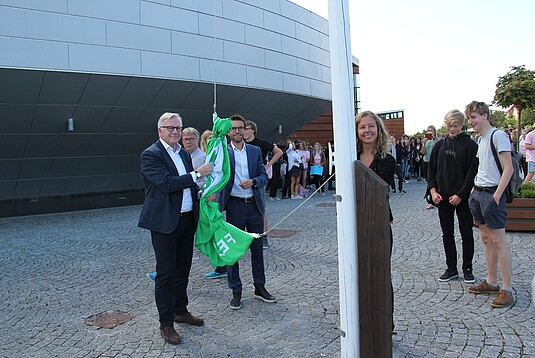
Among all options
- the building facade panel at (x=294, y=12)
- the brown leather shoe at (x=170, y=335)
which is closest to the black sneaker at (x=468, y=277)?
the brown leather shoe at (x=170, y=335)

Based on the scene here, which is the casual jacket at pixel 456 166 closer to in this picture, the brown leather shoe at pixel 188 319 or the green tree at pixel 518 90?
the brown leather shoe at pixel 188 319

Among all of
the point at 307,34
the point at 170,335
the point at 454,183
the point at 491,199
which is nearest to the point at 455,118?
the point at 454,183

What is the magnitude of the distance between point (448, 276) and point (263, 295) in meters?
2.11

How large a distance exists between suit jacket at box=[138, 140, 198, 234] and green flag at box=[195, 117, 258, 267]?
31 cm

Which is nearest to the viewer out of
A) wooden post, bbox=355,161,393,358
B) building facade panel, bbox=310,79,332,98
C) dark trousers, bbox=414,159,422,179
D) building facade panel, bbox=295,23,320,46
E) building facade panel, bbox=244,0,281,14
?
wooden post, bbox=355,161,393,358

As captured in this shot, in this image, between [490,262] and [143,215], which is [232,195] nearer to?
[143,215]

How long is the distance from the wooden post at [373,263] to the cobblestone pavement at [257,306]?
709 mm

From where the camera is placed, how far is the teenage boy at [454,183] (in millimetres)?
4902

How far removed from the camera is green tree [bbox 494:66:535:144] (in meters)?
25.2

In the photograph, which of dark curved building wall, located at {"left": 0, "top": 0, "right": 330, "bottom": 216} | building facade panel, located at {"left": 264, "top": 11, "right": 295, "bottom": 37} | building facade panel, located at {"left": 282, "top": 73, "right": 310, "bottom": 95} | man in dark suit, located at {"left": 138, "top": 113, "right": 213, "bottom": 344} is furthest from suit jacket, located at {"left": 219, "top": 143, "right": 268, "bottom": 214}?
building facade panel, located at {"left": 282, "top": 73, "right": 310, "bottom": 95}

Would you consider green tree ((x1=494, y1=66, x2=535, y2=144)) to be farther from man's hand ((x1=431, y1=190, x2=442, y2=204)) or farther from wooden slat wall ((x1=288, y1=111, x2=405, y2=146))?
man's hand ((x1=431, y1=190, x2=442, y2=204))

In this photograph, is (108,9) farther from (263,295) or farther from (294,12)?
(263,295)

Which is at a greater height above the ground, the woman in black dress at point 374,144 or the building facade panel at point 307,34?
the building facade panel at point 307,34

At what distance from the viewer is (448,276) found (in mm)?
5141
